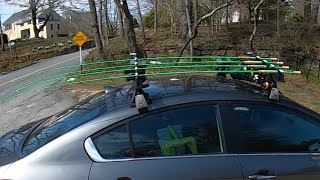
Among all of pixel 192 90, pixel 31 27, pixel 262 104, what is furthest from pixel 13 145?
pixel 31 27

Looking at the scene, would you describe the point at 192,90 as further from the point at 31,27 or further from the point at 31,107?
the point at 31,27

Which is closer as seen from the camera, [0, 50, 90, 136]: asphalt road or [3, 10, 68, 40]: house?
[0, 50, 90, 136]: asphalt road

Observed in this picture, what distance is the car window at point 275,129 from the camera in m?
3.04

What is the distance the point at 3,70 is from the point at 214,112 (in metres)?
22.3

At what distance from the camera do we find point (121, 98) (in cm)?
323

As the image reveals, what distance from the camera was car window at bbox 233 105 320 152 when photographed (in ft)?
9.96

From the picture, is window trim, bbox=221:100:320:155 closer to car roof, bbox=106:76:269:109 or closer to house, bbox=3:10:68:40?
car roof, bbox=106:76:269:109

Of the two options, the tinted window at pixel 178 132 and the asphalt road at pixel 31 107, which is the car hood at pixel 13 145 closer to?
the tinted window at pixel 178 132

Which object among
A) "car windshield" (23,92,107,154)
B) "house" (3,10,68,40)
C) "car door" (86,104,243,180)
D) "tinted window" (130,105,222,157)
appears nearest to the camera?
"car door" (86,104,243,180)

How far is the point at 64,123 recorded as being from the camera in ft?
10.6

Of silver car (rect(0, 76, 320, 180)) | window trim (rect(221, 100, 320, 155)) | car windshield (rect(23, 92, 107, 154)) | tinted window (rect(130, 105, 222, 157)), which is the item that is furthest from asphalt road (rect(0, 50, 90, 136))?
window trim (rect(221, 100, 320, 155))

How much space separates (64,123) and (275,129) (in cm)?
175

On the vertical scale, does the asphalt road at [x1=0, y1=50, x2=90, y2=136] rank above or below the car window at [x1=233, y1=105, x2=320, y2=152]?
below

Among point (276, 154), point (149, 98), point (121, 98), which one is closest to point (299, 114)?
point (276, 154)
